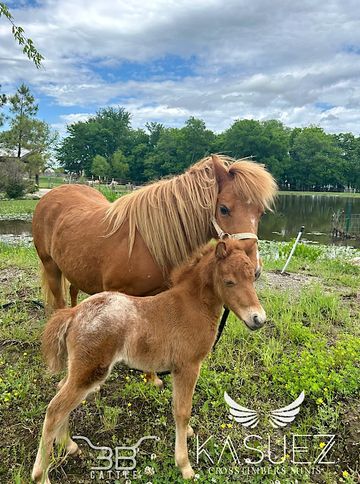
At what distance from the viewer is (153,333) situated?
7.38 ft

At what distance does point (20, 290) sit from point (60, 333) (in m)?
3.65

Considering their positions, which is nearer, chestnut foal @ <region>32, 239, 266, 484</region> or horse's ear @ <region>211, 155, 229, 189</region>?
chestnut foal @ <region>32, 239, 266, 484</region>

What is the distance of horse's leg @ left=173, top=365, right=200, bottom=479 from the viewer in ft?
7.52

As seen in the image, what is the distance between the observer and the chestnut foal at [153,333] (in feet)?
6.86

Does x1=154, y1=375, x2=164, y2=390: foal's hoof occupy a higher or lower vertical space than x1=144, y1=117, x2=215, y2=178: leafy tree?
lower

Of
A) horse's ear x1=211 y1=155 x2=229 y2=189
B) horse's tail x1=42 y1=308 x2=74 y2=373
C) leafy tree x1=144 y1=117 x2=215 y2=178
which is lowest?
horse's tail x1=42 y1=308 x2=74 y2=373

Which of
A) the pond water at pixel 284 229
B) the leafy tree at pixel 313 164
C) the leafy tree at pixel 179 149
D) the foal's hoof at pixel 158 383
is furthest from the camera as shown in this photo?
the leafy tree at pixel 313 164

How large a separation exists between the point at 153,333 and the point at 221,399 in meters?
1.17

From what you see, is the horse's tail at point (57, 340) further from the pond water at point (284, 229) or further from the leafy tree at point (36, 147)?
the leafy tree at point (36, 147)

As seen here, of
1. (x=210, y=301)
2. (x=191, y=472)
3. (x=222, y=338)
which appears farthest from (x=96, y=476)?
(x=222, y=338)

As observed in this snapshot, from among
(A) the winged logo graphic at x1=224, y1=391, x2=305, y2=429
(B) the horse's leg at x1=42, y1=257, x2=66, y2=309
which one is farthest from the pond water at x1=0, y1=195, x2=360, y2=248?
(A) the winged logo graphic at x1=224, y1=391, x2=305, y2=429

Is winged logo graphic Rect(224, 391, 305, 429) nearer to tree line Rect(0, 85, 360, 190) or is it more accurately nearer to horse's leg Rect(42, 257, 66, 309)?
horse's leg Rect(42, 257, 66, 309)

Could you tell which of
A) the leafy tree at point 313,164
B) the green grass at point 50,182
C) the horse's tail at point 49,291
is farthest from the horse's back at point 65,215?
the leafy tree at point 313,164

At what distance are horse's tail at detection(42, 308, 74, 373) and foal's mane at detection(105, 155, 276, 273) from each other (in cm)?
85
